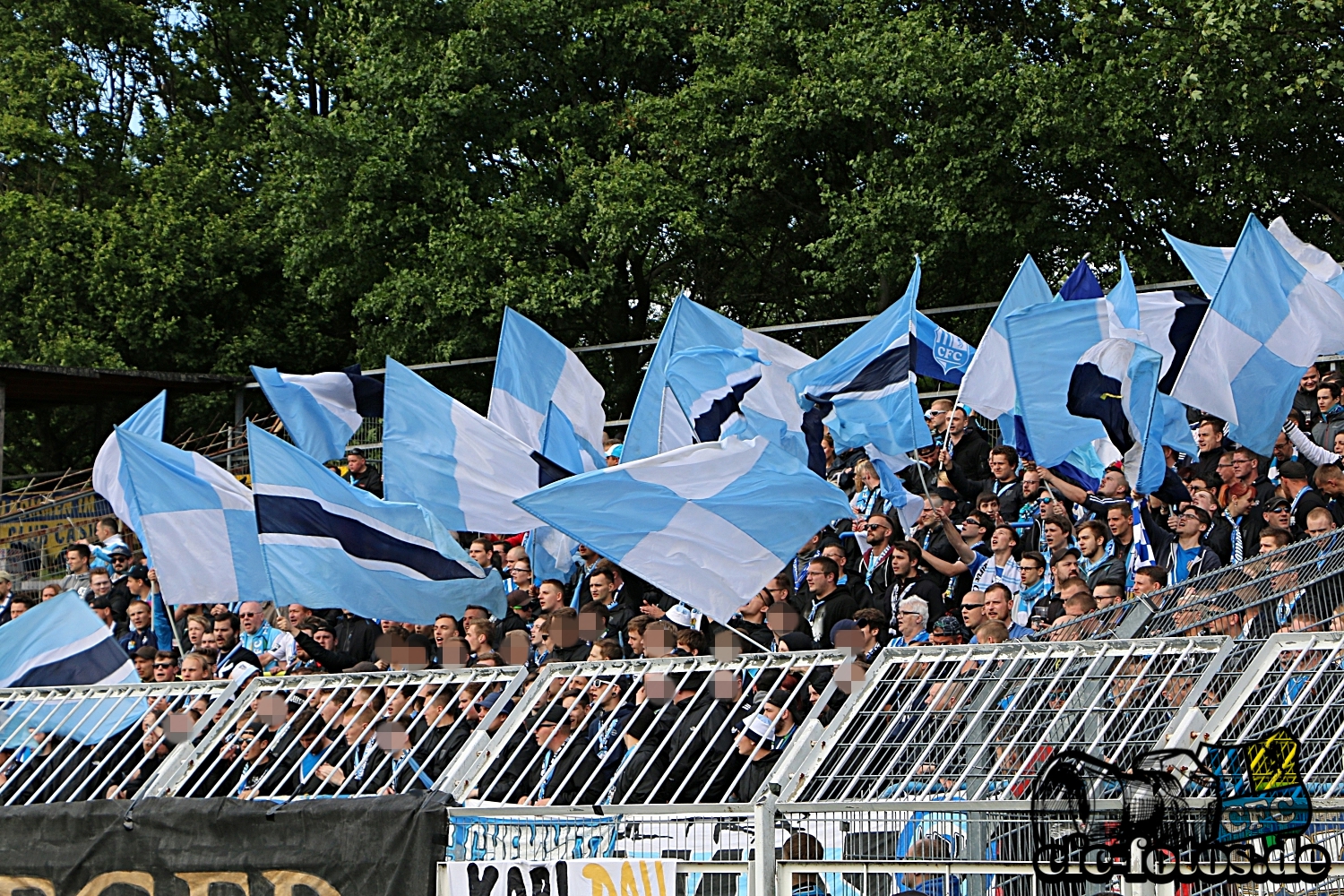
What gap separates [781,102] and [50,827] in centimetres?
1636

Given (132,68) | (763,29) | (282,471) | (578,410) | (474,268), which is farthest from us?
(132,68)

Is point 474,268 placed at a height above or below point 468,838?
above

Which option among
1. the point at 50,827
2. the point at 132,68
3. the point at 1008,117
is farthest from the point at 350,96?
the point at 50,827

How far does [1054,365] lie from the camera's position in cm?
1397

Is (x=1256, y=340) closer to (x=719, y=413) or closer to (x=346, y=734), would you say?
(x=719, y=413)

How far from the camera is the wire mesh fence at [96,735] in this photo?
10.1 m

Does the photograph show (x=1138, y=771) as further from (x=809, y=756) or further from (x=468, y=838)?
(x=468, y=838)

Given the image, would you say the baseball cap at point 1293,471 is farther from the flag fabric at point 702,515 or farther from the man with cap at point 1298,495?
the flag fabric at point 702,515

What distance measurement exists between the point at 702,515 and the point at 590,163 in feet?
53.5

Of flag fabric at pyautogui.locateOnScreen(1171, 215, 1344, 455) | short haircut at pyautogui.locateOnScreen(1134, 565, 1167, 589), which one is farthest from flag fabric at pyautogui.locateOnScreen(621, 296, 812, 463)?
short haircut at pyautogui.locateOnScreen(1134, 565, 1167, 589)

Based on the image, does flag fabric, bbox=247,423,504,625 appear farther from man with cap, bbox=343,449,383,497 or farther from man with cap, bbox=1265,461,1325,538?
man with cap, bbox=343,449,383,497

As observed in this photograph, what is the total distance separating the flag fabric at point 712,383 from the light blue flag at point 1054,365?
2.38 metres

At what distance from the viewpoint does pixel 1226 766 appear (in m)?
6.75

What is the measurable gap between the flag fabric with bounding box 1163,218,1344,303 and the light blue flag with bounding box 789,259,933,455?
2.36 meters
